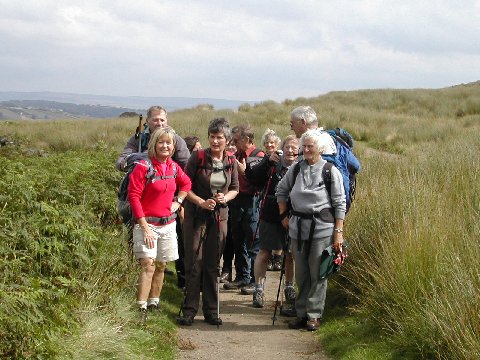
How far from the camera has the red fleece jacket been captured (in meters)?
6.28

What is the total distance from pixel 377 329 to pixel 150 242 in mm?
2258

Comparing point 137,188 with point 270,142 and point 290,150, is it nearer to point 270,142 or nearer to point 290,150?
point 290,150

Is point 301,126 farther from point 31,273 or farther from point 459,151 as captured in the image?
point 459,151

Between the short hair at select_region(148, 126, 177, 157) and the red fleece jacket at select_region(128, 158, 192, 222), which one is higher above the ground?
the short hair at select_region(148, 126, 177, 157)

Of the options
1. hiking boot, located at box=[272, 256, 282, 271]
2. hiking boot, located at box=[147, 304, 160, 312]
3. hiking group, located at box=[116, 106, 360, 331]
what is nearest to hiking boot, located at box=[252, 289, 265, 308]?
hiking group, located at box=[116, 106, 360, 331]

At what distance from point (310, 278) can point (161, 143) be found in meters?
2.07

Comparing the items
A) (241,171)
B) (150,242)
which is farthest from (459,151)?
(150,242)

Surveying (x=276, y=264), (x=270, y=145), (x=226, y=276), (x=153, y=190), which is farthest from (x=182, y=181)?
(x=276, y=264)

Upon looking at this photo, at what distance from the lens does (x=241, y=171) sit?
7.99 meters

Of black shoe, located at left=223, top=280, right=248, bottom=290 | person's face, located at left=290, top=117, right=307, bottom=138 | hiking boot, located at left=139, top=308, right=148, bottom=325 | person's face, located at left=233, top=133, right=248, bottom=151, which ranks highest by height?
person's face, located at left=290, top=117, right=307, bottom=138

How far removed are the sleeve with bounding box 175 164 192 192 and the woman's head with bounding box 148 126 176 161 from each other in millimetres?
293

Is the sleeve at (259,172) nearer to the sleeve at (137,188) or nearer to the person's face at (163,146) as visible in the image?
the person's face at (163,146)

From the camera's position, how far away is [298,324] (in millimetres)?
6988

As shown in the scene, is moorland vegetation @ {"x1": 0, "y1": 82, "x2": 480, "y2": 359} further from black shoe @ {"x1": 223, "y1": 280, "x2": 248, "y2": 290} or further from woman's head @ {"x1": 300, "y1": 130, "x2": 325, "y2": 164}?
woman's head @ {"x1": 300, "y1": 130, "x2": 325, "y2": 164}
